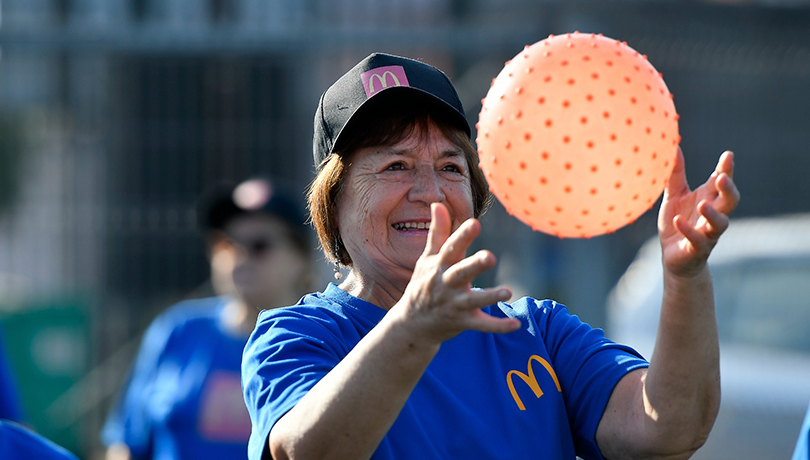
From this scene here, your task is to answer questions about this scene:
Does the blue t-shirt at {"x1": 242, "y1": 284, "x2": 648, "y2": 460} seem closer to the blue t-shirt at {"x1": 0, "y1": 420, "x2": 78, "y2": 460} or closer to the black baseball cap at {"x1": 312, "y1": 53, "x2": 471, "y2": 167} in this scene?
the black baseball cap at {"x1": 312, "y1": 53, "x2": 471, "y2": 167}

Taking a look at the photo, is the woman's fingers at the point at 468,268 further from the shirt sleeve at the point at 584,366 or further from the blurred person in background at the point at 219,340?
the blurred person in background at the point at 219,340

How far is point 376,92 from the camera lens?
2.12 m

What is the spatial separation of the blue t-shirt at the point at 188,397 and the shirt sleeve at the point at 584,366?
200cm

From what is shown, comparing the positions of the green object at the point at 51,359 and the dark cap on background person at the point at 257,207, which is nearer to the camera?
the dark cap on background person at the point at 257,207

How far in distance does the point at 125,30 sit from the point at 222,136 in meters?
1.26

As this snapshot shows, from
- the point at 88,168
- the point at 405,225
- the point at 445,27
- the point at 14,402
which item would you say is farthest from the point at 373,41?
the point at 405,225

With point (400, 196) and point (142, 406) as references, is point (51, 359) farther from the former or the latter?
point (400, 196)

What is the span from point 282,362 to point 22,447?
85cm

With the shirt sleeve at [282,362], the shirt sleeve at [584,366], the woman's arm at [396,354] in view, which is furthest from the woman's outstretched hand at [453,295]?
the shirt sleeve at [584,366]

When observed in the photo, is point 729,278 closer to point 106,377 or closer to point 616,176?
point 616,176

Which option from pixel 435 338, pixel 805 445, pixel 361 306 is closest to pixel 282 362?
pixel 361 306

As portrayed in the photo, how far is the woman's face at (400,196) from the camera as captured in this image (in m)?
2.11

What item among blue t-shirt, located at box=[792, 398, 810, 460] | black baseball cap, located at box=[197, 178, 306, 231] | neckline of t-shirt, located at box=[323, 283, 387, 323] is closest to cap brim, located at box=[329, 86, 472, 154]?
neckline of t-shirt, located at box=[323, 283, 387, 323]

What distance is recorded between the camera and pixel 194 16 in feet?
22.6
